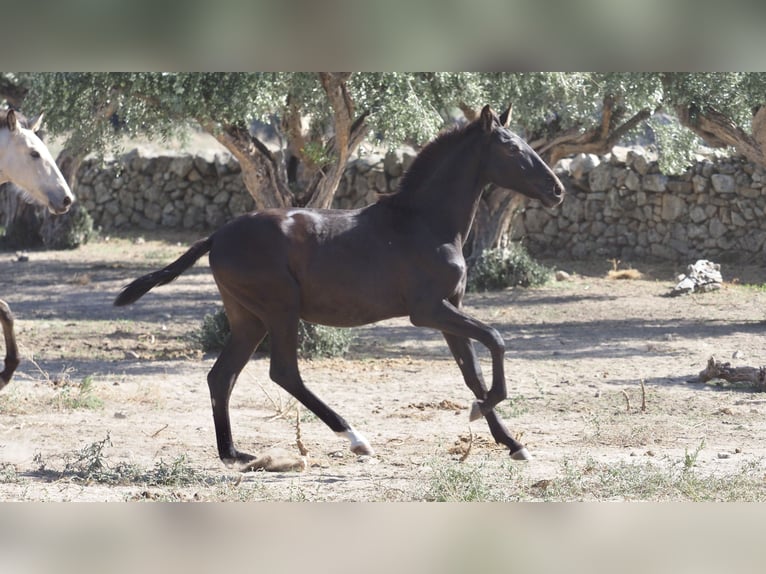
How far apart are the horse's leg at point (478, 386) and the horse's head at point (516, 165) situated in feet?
3.95

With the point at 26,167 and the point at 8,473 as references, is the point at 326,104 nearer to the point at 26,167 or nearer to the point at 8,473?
the point at 26,167

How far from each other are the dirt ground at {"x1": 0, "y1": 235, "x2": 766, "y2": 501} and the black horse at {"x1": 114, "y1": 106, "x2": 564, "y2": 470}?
23.5 inches

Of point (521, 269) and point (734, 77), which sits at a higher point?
point (734, 77)

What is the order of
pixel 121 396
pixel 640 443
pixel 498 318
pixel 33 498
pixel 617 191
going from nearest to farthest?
pixel 33 498 → pixel 640 443 → pixel 121 396 → pixel 498 318 → pixel 617 191

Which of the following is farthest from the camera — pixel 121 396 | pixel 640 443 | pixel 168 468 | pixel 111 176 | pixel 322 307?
pixel 111 176

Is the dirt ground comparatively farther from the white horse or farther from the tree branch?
the tree branch

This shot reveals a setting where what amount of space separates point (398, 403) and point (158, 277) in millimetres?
3154

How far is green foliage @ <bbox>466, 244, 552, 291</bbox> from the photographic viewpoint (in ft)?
57.1

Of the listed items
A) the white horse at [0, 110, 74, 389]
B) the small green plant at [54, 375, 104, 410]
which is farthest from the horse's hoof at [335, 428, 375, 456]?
the small green plant at [54, 375, 104, 410]

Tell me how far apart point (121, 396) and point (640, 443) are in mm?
4661

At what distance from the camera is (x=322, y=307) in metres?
7.34

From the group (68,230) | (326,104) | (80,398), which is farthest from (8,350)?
(68,230)
